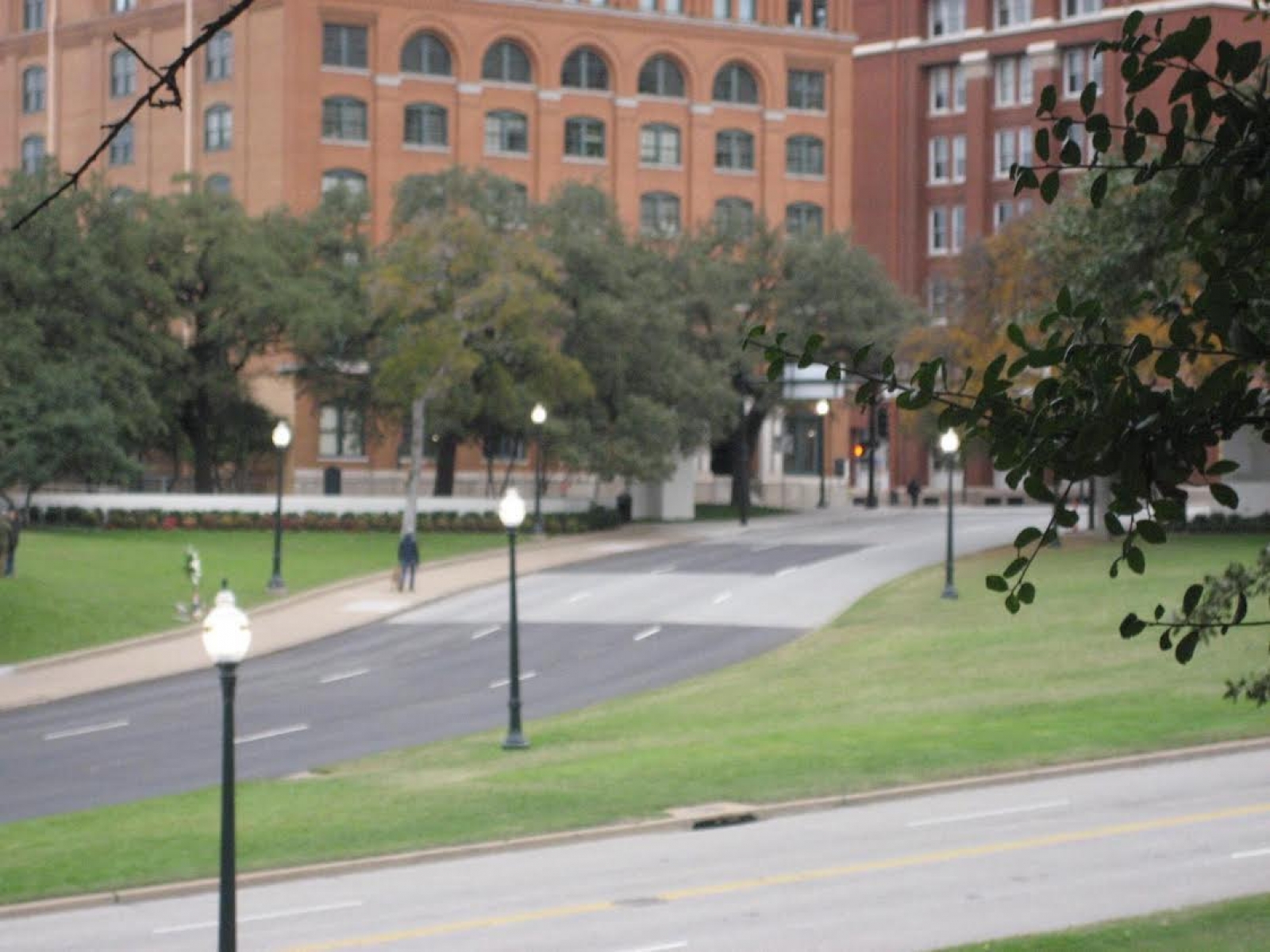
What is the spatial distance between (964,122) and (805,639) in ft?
222

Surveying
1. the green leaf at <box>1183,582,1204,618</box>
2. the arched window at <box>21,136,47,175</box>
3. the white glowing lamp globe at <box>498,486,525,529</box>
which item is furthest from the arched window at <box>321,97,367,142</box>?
the green leaf at <box>1183,582,1204,618</box>

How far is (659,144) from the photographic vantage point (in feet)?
305

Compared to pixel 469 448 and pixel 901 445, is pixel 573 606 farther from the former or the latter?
pixel 901 445

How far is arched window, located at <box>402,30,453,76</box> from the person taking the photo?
87375mm

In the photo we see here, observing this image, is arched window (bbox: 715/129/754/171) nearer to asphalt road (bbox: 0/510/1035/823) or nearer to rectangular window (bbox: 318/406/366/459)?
rectangular window (bbox: 318/406/366/459)

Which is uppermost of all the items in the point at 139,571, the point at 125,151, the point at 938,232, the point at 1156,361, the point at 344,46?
the point at 344,46

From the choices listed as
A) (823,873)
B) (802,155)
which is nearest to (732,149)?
(802,155)

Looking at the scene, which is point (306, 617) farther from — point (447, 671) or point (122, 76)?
point (122, 76)

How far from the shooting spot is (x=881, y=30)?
110 meters

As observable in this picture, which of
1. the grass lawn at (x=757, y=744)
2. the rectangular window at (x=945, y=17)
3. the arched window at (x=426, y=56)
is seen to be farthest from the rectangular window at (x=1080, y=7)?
the grass lawn at (x=757, y=744)

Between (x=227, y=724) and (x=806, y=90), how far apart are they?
83.7 meters

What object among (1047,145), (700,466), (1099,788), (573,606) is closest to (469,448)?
(700,466)

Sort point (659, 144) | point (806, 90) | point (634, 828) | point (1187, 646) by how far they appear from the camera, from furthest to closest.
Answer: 1. point (806, 90)
2. point (659, 144)
3. point (634, 828)
4. point (1187, 646)

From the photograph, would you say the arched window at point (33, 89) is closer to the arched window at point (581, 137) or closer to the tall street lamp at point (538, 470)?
the arched window at point (581, 137)
